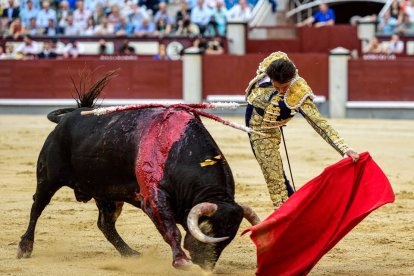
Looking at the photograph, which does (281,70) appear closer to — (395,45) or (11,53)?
(395,45)

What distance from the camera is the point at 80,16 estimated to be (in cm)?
1736

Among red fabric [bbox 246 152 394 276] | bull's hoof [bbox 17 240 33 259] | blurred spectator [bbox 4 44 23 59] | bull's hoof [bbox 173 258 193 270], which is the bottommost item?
bull's hoof [bbox 17 240 33 259]

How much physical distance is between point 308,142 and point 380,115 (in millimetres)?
3701

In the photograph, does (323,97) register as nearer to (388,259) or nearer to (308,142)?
(308,142)

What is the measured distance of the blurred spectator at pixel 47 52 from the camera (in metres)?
16.8

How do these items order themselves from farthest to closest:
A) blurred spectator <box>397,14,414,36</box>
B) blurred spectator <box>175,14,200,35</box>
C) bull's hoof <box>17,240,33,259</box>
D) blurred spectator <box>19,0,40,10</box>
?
blurred spectator <box>19,0,40,10</box>
blurred spectator <box>175,14,200,35</box>
blurred spectator <box>397,14,414,36</box>
bull's hoof <box>17,240,33,259</box>

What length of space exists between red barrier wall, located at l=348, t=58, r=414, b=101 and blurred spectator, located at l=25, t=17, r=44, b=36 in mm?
5150

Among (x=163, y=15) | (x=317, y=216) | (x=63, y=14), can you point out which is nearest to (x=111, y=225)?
(x=317, y=216)

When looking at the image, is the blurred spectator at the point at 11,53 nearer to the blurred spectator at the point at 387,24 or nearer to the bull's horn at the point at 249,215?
the blurred spectator at the point at 387,24

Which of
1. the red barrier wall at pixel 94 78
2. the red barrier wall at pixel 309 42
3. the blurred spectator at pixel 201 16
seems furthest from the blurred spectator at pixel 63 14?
the red barrier wall at pixel 309 42

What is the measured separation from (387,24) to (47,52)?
529cm

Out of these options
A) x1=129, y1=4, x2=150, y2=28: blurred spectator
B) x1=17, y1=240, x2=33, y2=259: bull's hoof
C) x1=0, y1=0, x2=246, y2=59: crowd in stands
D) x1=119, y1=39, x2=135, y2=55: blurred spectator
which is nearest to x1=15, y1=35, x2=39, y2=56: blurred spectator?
x1=0, y1=0, x2=246, y2=59: crowd in stands

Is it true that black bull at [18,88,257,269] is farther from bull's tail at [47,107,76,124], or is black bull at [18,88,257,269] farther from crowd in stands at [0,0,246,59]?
crowd in stands at [0,0,246,59]

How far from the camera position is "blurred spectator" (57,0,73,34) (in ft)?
56.8
